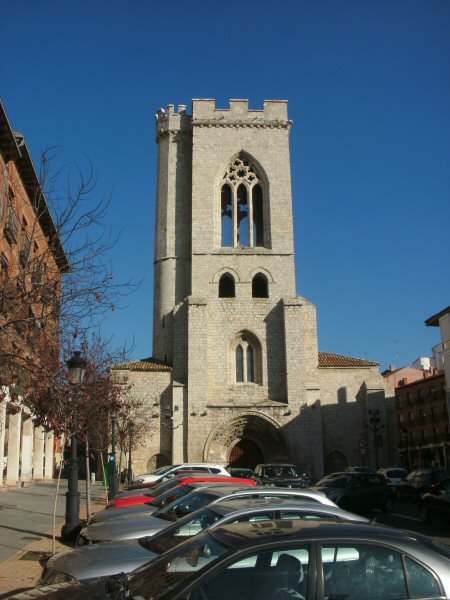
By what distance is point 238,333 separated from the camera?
36406 millimetres

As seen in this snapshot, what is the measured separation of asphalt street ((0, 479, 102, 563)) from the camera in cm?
1171

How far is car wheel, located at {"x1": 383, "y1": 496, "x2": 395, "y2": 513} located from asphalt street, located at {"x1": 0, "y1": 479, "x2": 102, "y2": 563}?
9856 millimetres

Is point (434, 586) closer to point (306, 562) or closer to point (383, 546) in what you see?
point (383, 546)

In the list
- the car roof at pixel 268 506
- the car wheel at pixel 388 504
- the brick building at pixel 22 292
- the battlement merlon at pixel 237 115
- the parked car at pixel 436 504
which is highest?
the battlement merlon at pixel 237 115

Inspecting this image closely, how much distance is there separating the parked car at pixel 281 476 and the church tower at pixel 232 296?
12.7 metres

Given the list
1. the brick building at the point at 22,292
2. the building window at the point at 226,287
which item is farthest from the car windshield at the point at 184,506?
the building window at the point at 226,287

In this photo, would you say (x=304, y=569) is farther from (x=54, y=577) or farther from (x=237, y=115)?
(x=237, y=115)

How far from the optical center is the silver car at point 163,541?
5.61 metres

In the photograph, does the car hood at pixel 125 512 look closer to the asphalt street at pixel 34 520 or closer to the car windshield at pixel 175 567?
the asphalt street at pixel 34 520

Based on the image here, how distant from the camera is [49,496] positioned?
75.9ft

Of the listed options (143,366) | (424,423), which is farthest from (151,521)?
(424,423)

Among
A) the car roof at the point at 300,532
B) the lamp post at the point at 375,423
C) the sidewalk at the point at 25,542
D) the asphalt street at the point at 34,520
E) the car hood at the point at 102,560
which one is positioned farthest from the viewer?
the lamp post at the point at 375,423

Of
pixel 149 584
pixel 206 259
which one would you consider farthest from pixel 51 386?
pixel 206 259

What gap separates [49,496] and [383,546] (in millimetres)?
21504
